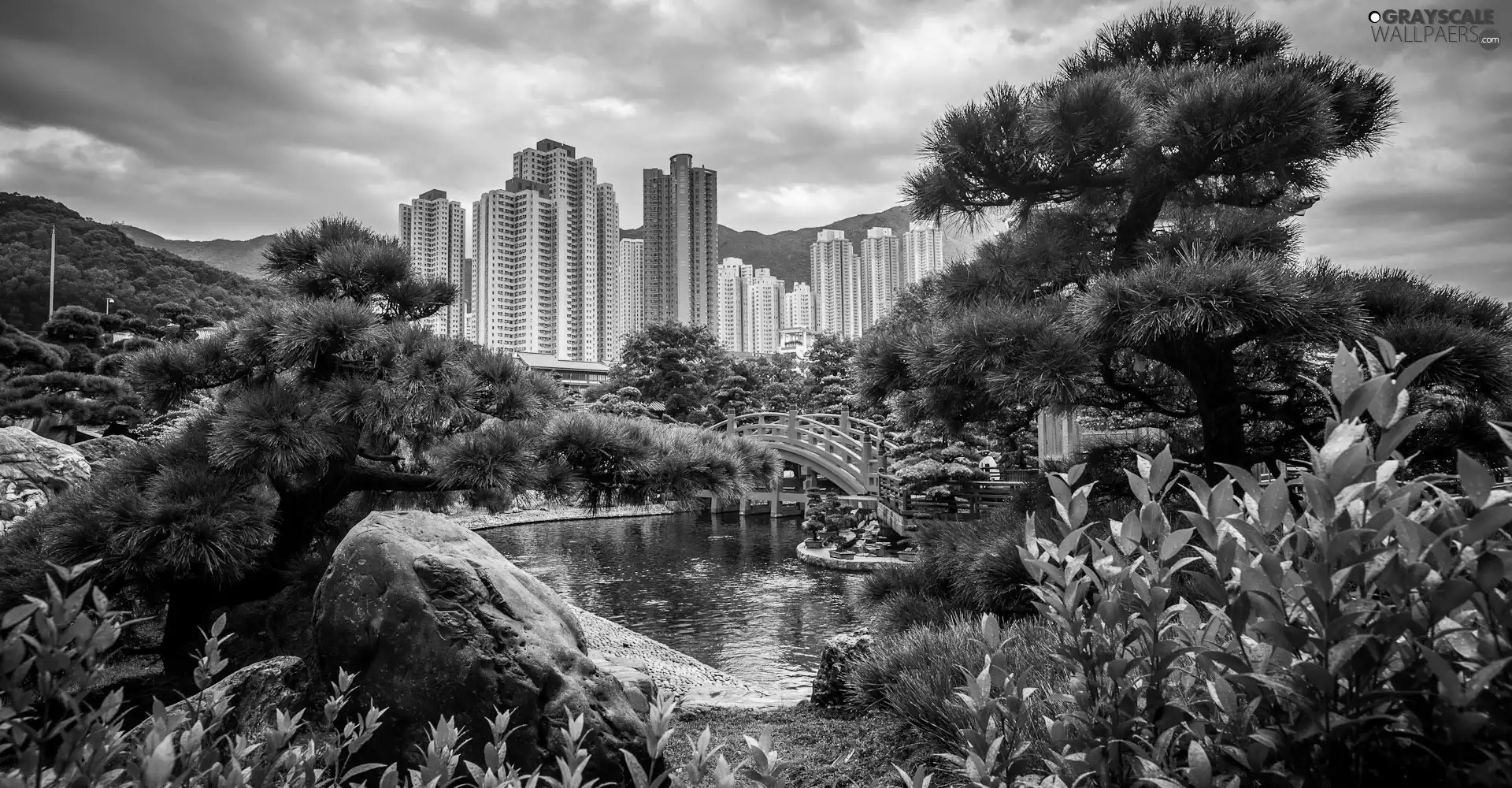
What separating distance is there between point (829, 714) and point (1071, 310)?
2.20m

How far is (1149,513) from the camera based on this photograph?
0.93 meters

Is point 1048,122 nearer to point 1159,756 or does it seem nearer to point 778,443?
point 1159,756

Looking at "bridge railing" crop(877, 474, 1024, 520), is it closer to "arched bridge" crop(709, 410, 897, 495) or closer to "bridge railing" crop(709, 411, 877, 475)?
"arched bridge" crop(709, 410, 897, 495)

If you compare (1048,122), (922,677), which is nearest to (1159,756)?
(922,677)

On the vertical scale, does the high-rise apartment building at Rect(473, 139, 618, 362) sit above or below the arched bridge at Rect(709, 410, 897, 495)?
above

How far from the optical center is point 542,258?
4531 centimetres

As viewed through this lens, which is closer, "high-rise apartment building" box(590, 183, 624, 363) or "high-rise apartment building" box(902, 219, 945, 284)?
"high-rise apartment building" box(590, 183, 624, 363)

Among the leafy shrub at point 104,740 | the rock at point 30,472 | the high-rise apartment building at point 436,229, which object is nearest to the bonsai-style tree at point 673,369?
the rock at point 30,472

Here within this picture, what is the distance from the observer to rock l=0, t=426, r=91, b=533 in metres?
4.64

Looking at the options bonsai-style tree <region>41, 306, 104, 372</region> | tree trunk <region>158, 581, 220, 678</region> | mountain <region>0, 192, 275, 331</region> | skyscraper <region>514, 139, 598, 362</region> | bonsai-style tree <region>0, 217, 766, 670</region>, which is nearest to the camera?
bonsai-style tree <region>0, 217, 766, 670</region>

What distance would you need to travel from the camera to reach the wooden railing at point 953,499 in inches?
365

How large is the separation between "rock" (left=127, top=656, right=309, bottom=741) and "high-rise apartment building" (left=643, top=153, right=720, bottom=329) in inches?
2187

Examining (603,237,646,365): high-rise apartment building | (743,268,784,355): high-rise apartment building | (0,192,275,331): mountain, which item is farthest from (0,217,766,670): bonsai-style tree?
(743,268,784,355): high-rise apartment building

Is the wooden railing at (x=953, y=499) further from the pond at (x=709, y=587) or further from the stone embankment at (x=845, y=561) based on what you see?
the pond at (x=709, y=587)
